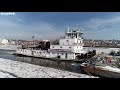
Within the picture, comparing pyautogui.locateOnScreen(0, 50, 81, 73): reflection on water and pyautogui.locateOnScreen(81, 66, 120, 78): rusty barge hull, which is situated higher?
pyautogui.locateOnScreen(0, 50, 81, 73): reflection on water

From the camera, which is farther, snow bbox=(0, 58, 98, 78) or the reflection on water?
the reflection on water

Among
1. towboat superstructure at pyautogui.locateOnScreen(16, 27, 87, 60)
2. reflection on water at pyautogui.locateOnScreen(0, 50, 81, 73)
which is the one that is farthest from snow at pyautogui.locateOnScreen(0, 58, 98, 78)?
towboat superstructure at pyautogui.locateOnScreen(16, 27, 87, 60)

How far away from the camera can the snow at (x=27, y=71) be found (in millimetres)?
3068

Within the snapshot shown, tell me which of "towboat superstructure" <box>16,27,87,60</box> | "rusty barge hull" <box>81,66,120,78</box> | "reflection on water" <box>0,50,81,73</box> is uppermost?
"towboat superstructure" <box>16,27,87,60</box>

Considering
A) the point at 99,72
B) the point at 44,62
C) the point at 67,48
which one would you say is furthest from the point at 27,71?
the point at 99,72

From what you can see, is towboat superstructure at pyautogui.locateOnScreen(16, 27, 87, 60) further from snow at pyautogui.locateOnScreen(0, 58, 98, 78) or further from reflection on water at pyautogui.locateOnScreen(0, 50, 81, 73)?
snow at pyautogui.locateOnScreen(0, 58, 98, 78)

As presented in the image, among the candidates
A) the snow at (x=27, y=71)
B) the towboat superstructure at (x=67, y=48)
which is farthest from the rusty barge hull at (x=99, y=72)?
the towboat superstructure at (x=67, y=48)

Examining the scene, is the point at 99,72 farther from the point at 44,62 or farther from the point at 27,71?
the point at 27,71

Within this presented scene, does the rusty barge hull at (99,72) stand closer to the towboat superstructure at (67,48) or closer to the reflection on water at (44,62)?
the reflection on water at (44,62)

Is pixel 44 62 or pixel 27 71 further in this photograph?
pixel 44 62

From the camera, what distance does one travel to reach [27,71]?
3.10 meters

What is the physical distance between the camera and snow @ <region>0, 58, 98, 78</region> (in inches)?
121
